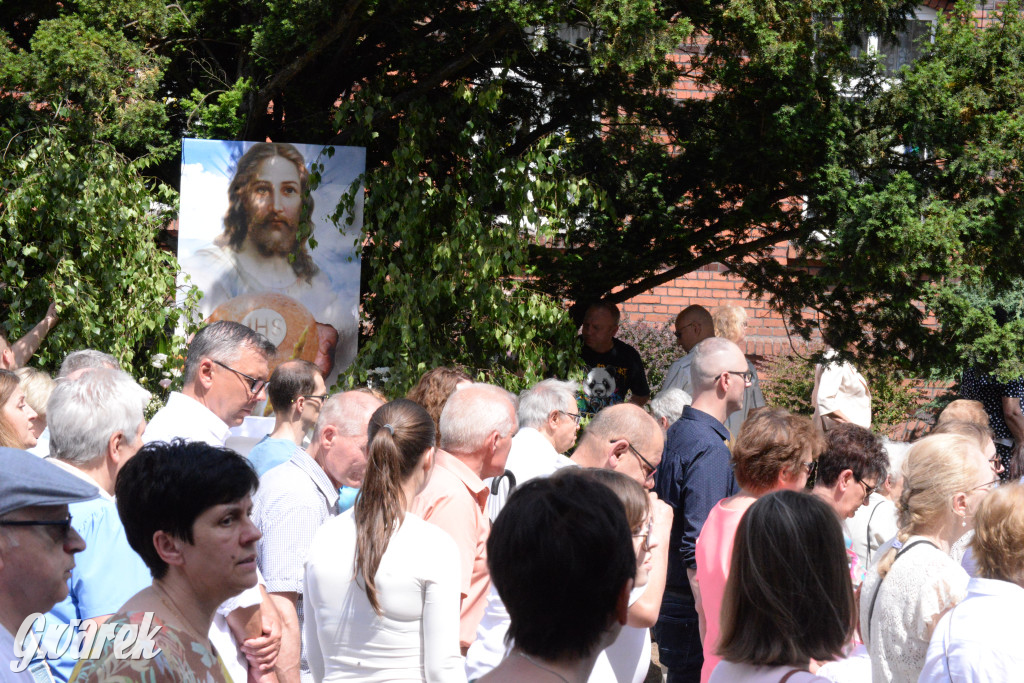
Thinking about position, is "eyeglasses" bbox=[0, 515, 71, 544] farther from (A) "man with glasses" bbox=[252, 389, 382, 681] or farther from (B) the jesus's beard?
(B) the jesus's beard

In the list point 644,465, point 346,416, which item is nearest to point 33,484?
point 346,416

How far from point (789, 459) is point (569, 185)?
3.17 m

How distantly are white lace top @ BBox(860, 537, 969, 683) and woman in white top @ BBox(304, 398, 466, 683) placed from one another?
1423 mm

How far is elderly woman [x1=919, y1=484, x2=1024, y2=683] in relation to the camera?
270 cm

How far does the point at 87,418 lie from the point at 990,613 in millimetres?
2837

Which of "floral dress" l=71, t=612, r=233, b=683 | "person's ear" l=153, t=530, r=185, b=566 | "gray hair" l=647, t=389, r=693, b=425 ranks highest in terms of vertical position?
"gray hair" l=647, t=389, r=693, b=425

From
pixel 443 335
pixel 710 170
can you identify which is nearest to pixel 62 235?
pixel 443 335

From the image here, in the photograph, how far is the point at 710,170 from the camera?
668cm

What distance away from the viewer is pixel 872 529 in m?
4.66

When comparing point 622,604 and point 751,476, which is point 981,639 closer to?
point 751,476

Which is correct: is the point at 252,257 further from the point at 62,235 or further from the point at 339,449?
the point at 339,449

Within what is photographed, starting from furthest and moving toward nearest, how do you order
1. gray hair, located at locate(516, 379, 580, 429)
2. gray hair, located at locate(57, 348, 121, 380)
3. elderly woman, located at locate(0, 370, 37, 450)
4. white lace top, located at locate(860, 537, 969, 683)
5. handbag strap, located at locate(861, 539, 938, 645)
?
gray hair, located at locate(516, 379, 580, 429), gray hair, located at locate(57, 348, 121, 380), elderly woman, located at locate(0, 370, 37, 450), handbag strap, located at locate(861, 539, 938, 645), white lace top, located at locate(860, 537, 969, 683)

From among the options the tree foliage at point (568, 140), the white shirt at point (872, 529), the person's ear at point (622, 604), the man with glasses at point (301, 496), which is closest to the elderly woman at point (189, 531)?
the man with glasses at point (301, 496)

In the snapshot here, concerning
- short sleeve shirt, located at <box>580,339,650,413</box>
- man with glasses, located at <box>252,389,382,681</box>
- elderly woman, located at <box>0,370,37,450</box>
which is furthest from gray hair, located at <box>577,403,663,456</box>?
short sleeve shirt, located at <box>580,339,650,413</box>
